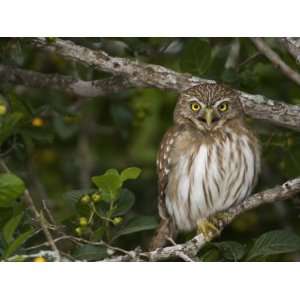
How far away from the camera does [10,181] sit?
256cm

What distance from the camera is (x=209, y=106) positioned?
118 inches

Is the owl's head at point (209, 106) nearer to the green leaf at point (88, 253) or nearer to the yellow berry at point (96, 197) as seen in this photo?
the yellow berry at point (96, 197)

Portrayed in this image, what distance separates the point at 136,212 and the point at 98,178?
80 centimetres

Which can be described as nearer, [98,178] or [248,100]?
[98,178]

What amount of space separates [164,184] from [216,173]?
0.75 ft

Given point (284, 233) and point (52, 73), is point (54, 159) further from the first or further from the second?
point (284, 233)

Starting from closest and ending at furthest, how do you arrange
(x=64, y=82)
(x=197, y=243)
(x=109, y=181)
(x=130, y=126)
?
(x=109, y=181) → (x=197, y=243) → (x=64, y=82) → (x=130, y=126)

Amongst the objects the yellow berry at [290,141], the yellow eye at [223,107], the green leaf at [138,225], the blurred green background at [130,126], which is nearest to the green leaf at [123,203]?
the green leaf at [138,225]

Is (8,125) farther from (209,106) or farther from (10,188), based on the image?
(209,106)

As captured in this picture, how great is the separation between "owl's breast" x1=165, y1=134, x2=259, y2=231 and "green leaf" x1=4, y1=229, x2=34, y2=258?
2.41 ft

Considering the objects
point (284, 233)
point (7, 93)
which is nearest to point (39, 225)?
point (7, 93)

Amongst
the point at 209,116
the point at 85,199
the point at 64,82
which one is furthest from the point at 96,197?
the point at 64,82

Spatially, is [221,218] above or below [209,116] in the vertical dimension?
below

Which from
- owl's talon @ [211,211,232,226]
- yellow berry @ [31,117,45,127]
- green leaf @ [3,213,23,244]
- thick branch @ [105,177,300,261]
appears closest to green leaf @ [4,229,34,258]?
green leaf @ [3,213,23,244]
